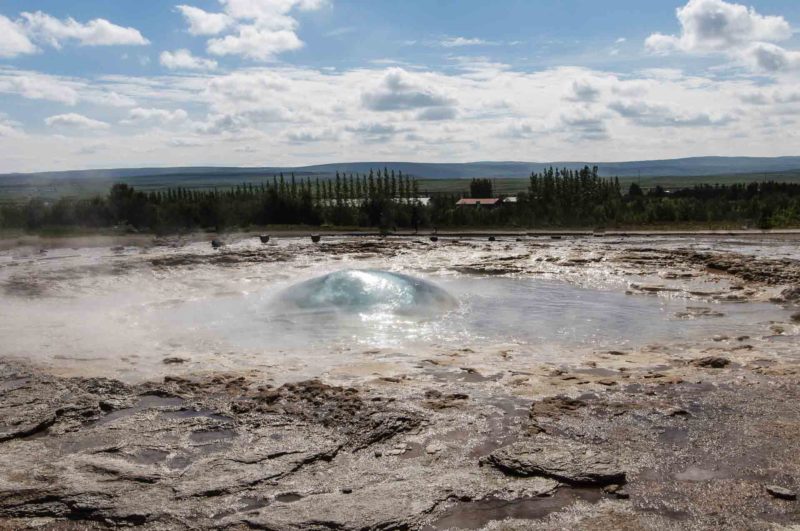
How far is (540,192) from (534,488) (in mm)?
54668

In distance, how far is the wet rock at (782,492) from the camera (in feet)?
15.9

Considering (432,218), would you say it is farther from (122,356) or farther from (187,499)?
(187,499)

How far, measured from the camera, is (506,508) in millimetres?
4852

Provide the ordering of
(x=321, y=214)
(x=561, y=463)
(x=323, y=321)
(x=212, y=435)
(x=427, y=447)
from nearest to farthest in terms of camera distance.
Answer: (x=561, y=463) < (x=427, y=447) < (x=212, y=435) < (x=323, y=321) < (x=321, y=214)

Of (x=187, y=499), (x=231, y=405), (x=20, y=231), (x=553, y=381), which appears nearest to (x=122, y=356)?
(x=231, y=405)

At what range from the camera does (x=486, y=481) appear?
207 inches

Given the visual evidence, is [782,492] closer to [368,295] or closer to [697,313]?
[697,313]

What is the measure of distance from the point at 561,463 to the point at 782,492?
1.57 m

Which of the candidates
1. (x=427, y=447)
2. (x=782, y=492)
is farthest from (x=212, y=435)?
(x=782, y=492)

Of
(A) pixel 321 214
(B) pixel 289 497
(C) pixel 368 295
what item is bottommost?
(B) pixel 289 497

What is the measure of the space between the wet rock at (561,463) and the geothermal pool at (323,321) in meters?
3.11

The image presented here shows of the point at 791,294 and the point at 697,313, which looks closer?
the point at 697,313

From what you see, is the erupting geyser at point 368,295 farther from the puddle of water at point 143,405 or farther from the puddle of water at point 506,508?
the puddle of water at point 506,508

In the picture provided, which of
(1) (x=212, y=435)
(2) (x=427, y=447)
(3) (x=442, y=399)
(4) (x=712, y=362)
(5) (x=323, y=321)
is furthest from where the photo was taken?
(5) (x=323, y=321)
